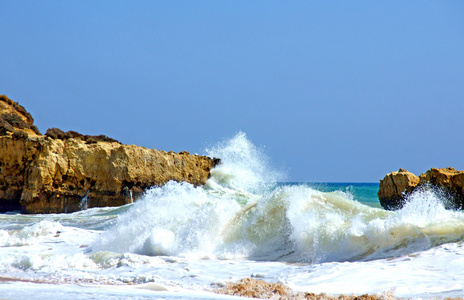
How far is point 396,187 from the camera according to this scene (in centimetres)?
1579

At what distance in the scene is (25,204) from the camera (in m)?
14.1

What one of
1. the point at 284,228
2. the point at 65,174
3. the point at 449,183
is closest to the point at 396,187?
the point at 449,183

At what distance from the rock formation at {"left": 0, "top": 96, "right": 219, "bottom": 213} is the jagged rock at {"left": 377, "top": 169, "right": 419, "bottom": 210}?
339 inches

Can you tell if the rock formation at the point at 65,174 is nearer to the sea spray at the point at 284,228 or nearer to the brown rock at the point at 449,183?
the sea spray at the point at 284,228

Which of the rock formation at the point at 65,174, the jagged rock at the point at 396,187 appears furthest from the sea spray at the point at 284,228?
the jagged rock at the point at 396,187

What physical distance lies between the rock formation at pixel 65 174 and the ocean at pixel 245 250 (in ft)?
18.9

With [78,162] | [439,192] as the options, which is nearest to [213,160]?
[78,162]

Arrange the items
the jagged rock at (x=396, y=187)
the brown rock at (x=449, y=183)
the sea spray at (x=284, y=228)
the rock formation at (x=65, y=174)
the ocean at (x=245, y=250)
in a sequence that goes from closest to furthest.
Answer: the ocean at (x=245, y=250), the sea spray at (x=284, y=228), the brown rock at (x=449, y=183), the rock formation at (x=65, y=174), the jagged rock at (x=396, y=187)

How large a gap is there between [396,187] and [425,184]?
5.05 ft

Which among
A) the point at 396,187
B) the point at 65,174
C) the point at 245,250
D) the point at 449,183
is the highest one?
the point at 65,174

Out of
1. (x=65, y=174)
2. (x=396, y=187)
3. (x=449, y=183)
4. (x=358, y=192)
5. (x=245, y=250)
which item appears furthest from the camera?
(x=358, y=192)

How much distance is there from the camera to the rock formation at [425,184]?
44.8 feet

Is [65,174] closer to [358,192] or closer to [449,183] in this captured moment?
[449,183]

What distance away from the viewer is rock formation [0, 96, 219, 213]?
14172 mm
